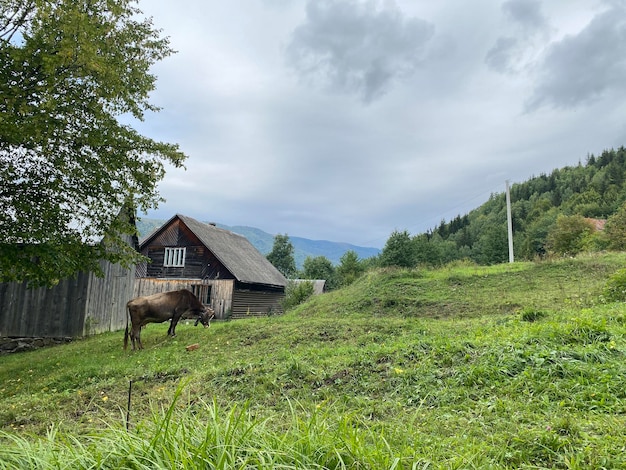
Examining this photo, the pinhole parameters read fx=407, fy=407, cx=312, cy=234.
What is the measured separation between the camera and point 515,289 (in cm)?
1472

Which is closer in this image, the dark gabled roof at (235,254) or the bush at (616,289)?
the bush at (616,289)

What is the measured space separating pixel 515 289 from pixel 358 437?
14153 mm

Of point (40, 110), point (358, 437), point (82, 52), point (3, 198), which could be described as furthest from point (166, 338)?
point (358, 437)

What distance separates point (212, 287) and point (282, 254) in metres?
39.2

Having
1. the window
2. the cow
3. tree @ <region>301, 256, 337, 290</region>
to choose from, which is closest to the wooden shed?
the cow

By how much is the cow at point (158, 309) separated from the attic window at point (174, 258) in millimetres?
14825

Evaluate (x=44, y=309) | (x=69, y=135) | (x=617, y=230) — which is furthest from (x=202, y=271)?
(x=617, y=230)

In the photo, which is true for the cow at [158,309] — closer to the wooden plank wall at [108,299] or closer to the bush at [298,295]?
the wooden plank wall at [108,299]

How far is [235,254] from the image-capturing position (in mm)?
30734

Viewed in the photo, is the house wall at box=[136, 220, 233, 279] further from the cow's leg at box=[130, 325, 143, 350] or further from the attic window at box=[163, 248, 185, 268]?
the cow's leg at box=[130, 325, 143, 350]

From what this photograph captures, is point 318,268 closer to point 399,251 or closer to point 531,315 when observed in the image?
point 399,251

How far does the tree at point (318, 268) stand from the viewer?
227ft

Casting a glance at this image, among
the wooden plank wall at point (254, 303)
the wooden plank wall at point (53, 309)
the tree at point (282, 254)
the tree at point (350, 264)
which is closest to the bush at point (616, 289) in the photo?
Result: the wooden plank wall at point (53, 309)

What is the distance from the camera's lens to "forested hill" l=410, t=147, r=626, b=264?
5206cm
